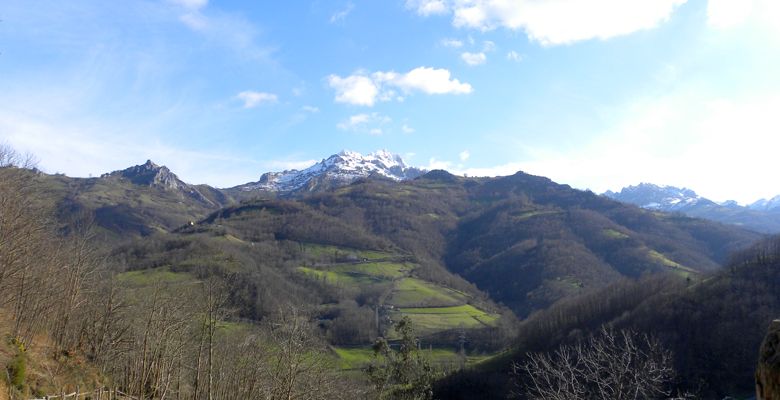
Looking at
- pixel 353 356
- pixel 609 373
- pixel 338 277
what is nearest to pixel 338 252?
pixel 338 277

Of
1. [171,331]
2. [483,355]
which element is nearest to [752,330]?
[483,355]

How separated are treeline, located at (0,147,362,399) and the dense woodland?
20 cm

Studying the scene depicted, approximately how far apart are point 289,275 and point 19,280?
9967cm

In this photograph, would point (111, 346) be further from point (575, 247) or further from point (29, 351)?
point (575, 247)

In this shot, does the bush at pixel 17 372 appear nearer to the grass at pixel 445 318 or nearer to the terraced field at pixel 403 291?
the terraced field at pixel 403 291

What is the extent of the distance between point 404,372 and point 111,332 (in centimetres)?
2214

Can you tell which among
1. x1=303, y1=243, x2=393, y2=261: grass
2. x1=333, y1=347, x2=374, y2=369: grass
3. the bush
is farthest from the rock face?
x1=303, y1=243, x2=393, y2=261: grass

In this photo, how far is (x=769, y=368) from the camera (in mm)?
4680

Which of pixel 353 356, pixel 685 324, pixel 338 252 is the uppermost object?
pixel 338 252

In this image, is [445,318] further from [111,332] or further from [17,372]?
[17,372]

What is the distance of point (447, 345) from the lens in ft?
332

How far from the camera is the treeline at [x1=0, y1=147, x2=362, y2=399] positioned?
26.5 metres

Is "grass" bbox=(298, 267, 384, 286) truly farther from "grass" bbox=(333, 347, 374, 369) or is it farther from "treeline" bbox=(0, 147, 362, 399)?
"treeline" bbox=(0, 147, 362, 399)

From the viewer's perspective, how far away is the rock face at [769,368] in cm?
461
